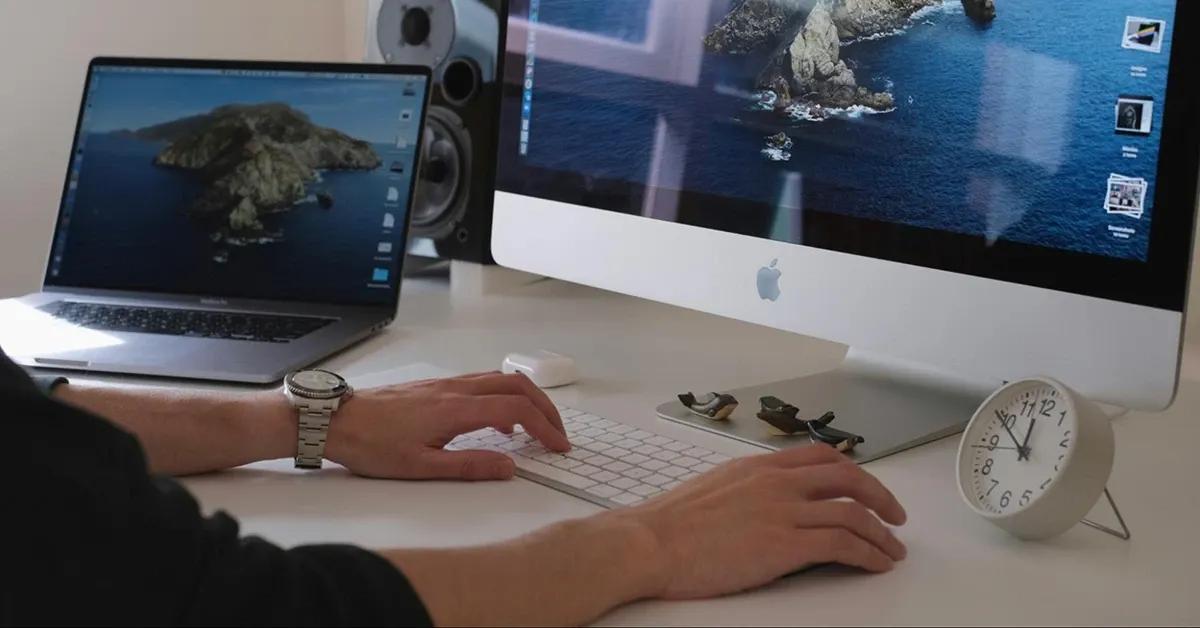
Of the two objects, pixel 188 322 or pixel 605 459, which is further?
pixel 188 322

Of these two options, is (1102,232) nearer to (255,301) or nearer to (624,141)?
(624,141)

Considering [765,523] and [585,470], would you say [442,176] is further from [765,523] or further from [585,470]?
[765,523]

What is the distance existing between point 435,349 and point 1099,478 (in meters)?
0.74

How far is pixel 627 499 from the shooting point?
0.91m

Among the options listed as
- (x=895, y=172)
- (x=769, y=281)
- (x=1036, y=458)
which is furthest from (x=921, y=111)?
(x=1036, y=458)

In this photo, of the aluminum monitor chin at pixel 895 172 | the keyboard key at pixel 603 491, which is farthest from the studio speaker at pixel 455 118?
the keyboard key at pixel 603 491

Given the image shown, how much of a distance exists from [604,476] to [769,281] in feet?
0.95

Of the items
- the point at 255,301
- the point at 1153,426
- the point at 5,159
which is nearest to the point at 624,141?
the point at 255,301

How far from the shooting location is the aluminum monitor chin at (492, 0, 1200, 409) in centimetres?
92

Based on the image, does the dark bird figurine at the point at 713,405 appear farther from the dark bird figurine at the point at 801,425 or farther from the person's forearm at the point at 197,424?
the person's forearm at the point at 197,424

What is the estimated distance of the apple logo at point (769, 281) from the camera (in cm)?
115

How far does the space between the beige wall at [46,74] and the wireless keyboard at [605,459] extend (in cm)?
110

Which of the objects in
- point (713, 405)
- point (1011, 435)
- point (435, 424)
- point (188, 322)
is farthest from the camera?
point (188, 322)

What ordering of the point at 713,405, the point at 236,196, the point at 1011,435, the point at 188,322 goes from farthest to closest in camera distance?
the point at 236,196 → the point at 188,322 → the point at 713,405 → the point at 1011,435
